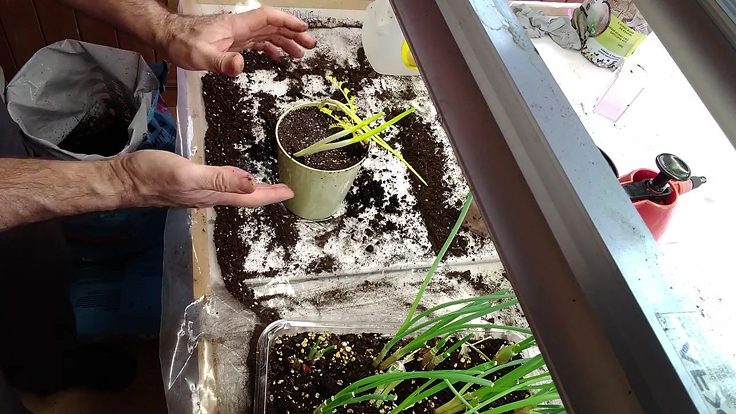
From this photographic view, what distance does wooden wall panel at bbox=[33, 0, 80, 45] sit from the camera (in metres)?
1.47

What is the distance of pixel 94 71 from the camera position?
4.12ft

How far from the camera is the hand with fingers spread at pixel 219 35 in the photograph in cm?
105

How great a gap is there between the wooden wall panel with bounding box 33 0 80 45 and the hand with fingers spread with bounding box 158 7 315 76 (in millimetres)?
593

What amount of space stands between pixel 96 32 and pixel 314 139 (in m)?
→ 0.99

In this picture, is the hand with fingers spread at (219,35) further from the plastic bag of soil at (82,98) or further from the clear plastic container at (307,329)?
the clear plastic container at (307,329)

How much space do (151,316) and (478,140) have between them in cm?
113

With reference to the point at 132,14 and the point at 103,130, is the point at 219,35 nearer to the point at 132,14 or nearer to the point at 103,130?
the point at 132,14

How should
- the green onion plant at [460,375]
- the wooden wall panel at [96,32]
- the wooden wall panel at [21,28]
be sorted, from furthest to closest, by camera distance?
the wooden wall panel at [96,32] < the wooden wall panel at [21,28] < the green onion plant at [460,375]

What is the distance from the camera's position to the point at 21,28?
1498 millimetres

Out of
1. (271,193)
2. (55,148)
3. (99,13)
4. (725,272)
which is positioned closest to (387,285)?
(271,193)

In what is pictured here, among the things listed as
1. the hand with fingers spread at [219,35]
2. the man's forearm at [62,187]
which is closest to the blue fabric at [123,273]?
the hand with fingers spread at [219,35]

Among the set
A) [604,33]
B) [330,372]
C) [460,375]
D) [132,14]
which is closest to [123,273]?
[132,14]

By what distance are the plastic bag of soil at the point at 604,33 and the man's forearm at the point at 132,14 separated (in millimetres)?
1074

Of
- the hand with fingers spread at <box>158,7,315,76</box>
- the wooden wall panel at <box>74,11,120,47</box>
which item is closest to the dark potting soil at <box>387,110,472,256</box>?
the hand with fingers spread at <box>158,7,315,76</box>
